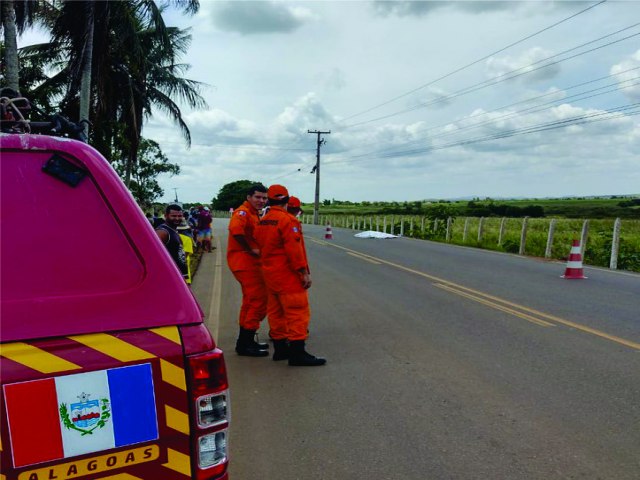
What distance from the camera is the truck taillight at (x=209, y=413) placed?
175cm

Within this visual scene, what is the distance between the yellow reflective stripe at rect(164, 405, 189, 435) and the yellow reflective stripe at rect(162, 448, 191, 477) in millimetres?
73

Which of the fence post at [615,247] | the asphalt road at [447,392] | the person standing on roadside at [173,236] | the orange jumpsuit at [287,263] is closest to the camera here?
the asphalt road at [447,392]

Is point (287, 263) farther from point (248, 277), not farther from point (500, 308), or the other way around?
point (500, 308)

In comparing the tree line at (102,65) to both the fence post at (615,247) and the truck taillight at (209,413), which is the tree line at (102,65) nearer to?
the truck taillight at (209,413)

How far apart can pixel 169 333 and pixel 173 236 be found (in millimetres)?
3627

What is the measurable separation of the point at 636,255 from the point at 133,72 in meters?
17.8

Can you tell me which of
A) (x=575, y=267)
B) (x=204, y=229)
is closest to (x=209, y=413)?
(x=575, y=267)

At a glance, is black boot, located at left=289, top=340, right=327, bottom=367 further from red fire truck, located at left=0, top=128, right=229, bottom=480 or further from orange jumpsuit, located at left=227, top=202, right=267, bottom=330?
red fire truck, located at left=0, top=128, right=229, bottom=480

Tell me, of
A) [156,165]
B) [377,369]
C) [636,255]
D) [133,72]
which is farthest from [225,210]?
[377,369]

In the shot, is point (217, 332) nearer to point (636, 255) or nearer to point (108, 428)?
point (108, 428)

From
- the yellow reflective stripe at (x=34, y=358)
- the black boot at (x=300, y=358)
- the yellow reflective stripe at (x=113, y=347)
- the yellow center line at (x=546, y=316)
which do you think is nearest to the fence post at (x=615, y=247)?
the yellow center line at (x=546, y=316)

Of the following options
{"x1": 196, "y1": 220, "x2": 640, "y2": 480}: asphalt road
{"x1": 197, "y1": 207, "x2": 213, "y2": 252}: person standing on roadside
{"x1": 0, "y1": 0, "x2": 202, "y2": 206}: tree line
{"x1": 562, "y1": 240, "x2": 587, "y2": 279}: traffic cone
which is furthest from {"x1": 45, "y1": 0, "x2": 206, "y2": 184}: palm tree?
{"x1": 562, "y1": 240, "x2": 587, "y2": 279}: traffic cone

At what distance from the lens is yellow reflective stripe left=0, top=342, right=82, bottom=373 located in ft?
4.87

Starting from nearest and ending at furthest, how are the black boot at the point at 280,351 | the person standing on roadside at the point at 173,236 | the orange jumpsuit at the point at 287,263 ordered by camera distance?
the orange jumpsuit at the point at 287,263
the person standing on roadside at the point at 173,236
the black boot at the point at 280,351
